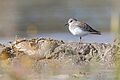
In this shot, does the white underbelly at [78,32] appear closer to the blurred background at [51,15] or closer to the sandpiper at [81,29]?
the sandpiper at [81,29]

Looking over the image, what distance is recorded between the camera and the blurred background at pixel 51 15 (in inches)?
559

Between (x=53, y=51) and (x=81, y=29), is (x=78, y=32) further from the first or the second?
(x=53, y=51)

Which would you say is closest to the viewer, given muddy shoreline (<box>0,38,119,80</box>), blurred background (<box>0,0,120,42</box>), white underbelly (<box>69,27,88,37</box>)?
muddy shoreline (<box>0,38,119,80</box>)

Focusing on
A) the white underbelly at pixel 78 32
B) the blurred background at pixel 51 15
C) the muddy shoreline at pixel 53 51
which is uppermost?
the blurred background at pixel 51 15

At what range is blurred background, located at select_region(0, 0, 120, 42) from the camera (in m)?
14.2

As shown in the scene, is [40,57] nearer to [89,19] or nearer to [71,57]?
[71,57]

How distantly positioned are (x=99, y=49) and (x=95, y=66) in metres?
4.26

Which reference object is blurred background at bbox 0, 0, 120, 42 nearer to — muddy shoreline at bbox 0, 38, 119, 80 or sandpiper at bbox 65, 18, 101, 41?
sandpiper at bbox 65, 18, 101, 41

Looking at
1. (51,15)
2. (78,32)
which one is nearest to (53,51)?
(78,32)

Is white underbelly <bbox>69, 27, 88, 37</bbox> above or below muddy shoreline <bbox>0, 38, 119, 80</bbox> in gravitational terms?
above

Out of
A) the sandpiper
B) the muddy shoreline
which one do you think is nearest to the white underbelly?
the sandpiper

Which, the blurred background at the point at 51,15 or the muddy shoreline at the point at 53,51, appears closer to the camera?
the muddy shoreline at the point at 53,51

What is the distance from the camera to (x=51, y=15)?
17.2m

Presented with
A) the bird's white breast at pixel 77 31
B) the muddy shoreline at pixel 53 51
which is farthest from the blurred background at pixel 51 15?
the muddy shoreline at pixel 53 51
